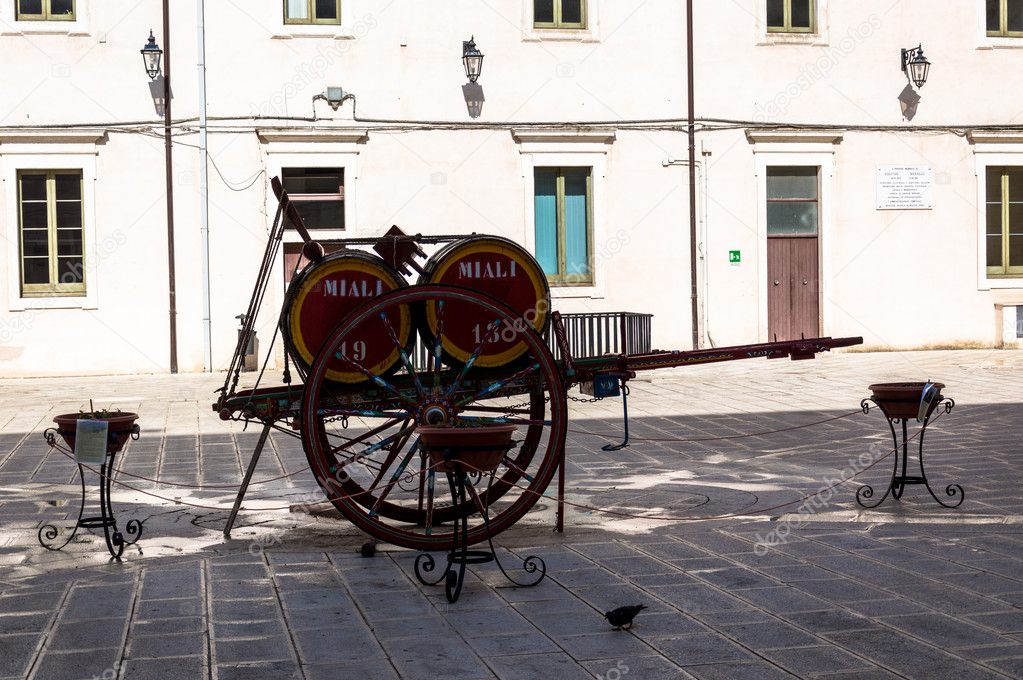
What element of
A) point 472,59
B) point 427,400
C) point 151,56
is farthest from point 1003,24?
point 427,400

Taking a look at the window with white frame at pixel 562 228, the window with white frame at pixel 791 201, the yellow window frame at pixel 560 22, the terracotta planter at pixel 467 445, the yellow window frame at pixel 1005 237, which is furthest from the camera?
the yellow window frame at pixel 1005 237

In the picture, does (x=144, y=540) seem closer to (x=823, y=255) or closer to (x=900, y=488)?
(x=900, y=488)

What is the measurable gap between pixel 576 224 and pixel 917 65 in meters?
5.86

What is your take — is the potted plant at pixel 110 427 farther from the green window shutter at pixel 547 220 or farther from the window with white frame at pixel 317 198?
the green window shutter at pixel 547 220

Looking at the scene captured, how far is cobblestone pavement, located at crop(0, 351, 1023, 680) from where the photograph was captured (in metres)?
4.62

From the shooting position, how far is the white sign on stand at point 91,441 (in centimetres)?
640

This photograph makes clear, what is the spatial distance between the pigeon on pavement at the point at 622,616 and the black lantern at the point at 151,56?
15187 millimetres

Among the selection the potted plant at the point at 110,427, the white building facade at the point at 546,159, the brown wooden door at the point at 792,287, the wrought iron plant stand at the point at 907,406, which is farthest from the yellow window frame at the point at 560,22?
the potted plant at the point at 110,427

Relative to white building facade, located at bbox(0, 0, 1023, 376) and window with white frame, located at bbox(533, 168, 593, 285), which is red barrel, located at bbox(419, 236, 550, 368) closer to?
white building facade, located at bbox(0, 0, 1023, 376)

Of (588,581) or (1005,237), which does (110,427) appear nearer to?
(588,581)

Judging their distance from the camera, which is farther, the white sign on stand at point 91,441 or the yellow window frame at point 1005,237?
the yellow window frame at point 1005,237

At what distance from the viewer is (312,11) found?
19.0 m

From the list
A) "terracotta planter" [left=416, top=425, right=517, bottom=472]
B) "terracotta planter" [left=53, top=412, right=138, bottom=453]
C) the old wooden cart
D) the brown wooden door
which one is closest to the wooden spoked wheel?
the old wooden cart

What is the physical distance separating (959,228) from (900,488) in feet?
45.6
